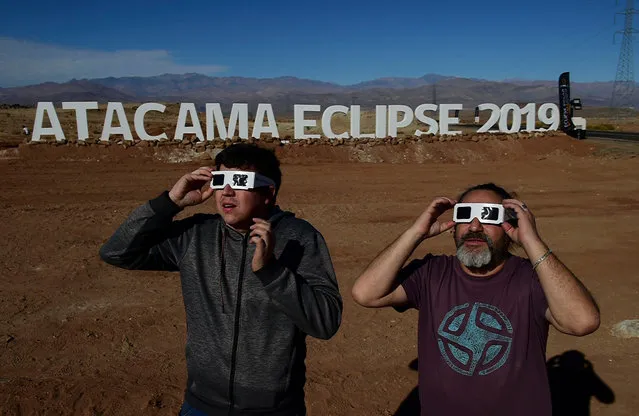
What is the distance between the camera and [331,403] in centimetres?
502

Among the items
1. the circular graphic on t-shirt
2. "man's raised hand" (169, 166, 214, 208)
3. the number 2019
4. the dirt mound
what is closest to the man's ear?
"man's raised hand" (169, 166, 214, 208)

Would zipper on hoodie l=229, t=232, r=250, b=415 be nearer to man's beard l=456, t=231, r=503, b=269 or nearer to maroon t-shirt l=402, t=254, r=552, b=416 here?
maroon t-shirt l=402, t=254, r=552, b=416

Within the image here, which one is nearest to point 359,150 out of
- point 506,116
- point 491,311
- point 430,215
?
point 506,116

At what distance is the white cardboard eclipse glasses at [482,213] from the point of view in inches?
Answer: 104

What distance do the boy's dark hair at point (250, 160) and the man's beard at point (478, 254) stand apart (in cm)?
96

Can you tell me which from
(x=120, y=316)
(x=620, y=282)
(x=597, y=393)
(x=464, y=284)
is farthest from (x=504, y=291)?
(x=620, y=282)

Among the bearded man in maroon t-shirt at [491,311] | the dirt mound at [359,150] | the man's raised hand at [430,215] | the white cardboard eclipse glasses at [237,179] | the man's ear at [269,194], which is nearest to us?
the bearded man in maroon t-shirt at [491,311]

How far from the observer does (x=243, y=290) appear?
261 cm

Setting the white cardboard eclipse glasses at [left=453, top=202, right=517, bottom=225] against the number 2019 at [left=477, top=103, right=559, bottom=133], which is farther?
the number 2019 at [left=477, top=103, right=559, bottom=133]

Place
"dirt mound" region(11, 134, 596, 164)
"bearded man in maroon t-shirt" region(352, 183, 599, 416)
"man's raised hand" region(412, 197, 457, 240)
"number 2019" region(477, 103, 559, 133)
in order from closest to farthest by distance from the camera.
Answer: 1. "bearded man in maroon t-shirt" region(352, 183, 599, 416)
2. "man's raised hand" region(412, 197, 457, 240)
3. "dirt mound" region(11, 134, 596, 164)
4. "number 2019" region(477, 103, 559, 133)

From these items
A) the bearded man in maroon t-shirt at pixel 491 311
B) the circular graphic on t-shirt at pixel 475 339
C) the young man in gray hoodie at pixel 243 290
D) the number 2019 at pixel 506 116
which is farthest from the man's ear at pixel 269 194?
the number 2019 at pixel 506 116

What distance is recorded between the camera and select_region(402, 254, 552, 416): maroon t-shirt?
2.52 metres

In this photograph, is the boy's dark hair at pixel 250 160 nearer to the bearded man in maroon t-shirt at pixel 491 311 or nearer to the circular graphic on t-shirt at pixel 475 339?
the bearded man in maroon t-shirt at pixel 491 311

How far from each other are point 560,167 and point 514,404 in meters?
20.2
